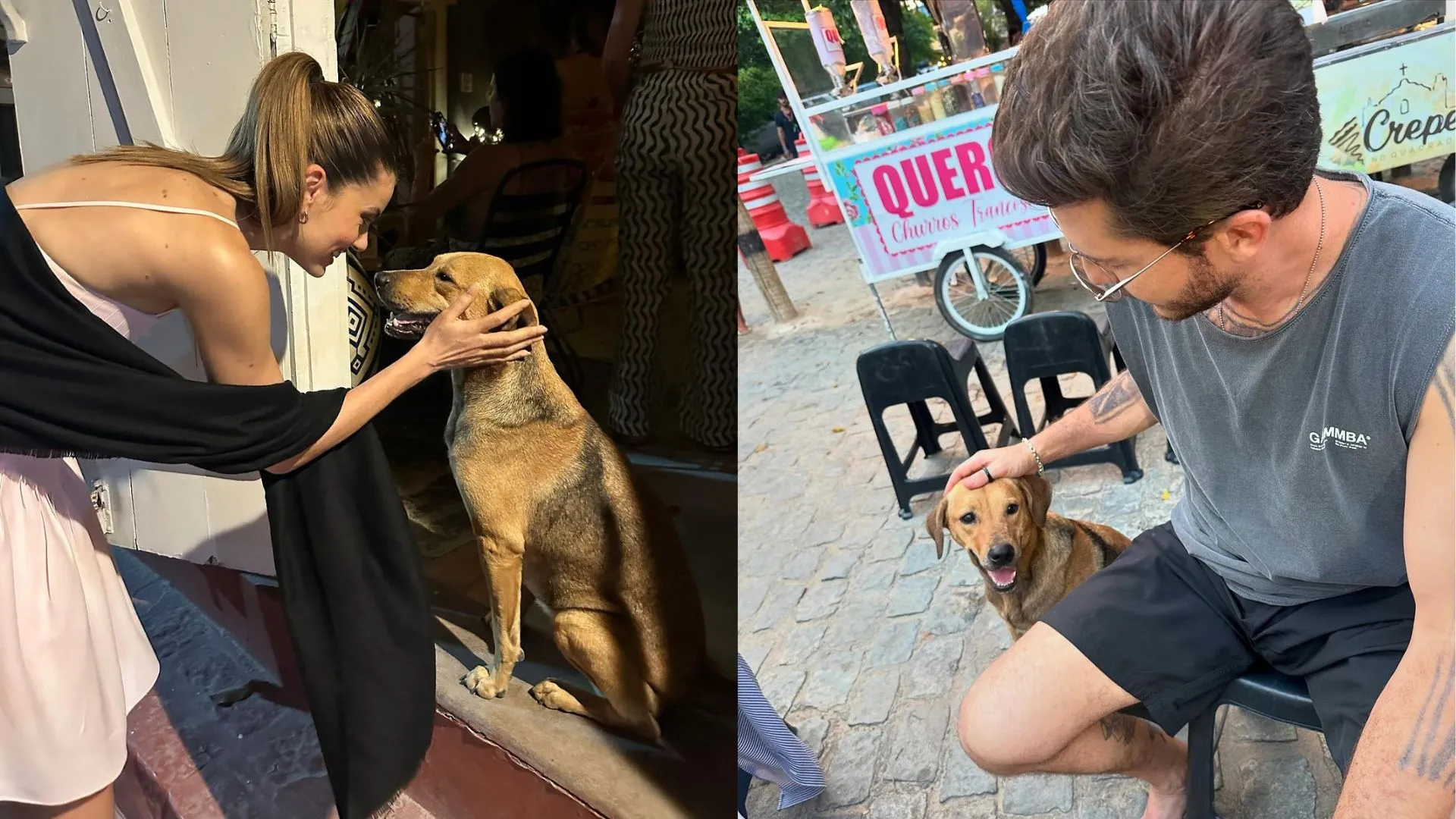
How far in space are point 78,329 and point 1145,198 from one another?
1.56 metres

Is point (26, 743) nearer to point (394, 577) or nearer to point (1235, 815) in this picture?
point (394, 577)

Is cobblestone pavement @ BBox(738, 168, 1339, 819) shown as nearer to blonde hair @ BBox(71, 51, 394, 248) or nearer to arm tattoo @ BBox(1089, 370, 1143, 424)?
arm tattoo @ BBox(1089, 370, 1143, 424)

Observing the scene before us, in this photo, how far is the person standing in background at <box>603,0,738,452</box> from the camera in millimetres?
1506

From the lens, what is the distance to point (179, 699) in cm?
261

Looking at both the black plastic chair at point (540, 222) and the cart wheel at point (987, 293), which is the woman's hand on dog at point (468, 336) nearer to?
the black plastic chair at point (540, 222)

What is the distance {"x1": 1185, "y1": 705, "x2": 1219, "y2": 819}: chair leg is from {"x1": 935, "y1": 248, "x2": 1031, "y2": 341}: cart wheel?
11.6 feet

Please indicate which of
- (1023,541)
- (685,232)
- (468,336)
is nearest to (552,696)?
(468,336)

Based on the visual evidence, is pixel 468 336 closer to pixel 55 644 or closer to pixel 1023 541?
pixel 55 644

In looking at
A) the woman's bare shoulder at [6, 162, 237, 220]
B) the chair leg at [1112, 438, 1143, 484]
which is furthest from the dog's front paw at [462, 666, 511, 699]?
the chair leg at [1112, 438, 1143, 484]

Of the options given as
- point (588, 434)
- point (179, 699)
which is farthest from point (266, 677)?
point (588, 434)

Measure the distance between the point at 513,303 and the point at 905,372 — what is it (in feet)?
6.32

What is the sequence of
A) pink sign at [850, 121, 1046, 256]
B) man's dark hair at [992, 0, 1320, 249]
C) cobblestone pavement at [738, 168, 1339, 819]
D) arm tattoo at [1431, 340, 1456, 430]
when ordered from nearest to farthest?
1. man's dark hair at [992, 0, 1320, 249]
2. arm tattoo at [1431, 340, 1456, 430]
3. cobblestone pavement at [738, 168, 1339, 819]
4. pink sign at [850, 121, 1046, 256]

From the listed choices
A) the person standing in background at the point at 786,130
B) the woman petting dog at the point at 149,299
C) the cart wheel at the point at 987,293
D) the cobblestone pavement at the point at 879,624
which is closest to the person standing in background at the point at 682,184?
the woman petting dog at the point at 149,299

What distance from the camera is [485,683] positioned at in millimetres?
2031
